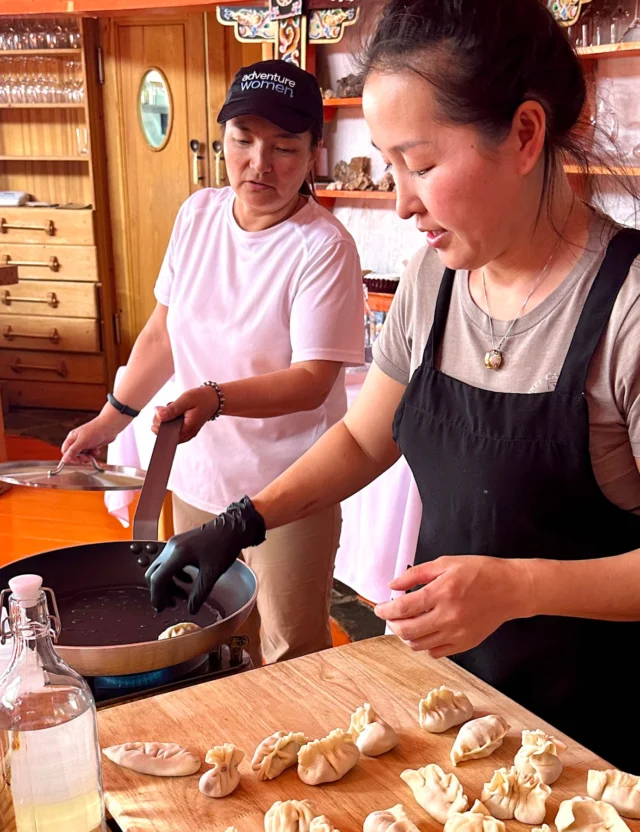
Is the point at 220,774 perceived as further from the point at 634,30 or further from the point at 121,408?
the point at 634,30

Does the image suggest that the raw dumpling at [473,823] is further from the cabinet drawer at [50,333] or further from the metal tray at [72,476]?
the cabinet drawer at [50,333]

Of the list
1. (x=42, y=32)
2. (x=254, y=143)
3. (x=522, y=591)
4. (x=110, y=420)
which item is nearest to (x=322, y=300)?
(x=254, y=143)

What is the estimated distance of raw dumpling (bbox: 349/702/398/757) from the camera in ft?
3.21

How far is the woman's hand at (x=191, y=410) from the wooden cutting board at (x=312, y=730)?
543mm

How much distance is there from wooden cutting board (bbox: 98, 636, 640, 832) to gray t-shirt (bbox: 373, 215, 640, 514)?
13.6 inches

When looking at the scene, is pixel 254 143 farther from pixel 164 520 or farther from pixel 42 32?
pixel 42 32

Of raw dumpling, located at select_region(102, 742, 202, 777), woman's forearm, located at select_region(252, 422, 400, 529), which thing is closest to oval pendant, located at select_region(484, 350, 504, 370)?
woman's forearm, located at select_region(252, 422, 400, 529)

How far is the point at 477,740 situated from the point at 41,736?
1.53 ft

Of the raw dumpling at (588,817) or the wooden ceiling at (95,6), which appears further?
the wooden ceiling at (95,6)

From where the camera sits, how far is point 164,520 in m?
2.63

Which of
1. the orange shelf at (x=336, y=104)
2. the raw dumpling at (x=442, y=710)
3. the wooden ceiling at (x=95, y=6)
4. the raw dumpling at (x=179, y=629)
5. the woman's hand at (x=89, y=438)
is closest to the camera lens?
the raw dumpling at (x=442, y=710)

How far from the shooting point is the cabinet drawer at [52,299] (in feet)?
18.1

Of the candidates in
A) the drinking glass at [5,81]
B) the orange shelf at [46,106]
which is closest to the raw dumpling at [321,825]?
the orange shelf at [46,106]

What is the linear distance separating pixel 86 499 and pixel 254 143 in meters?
3.03
